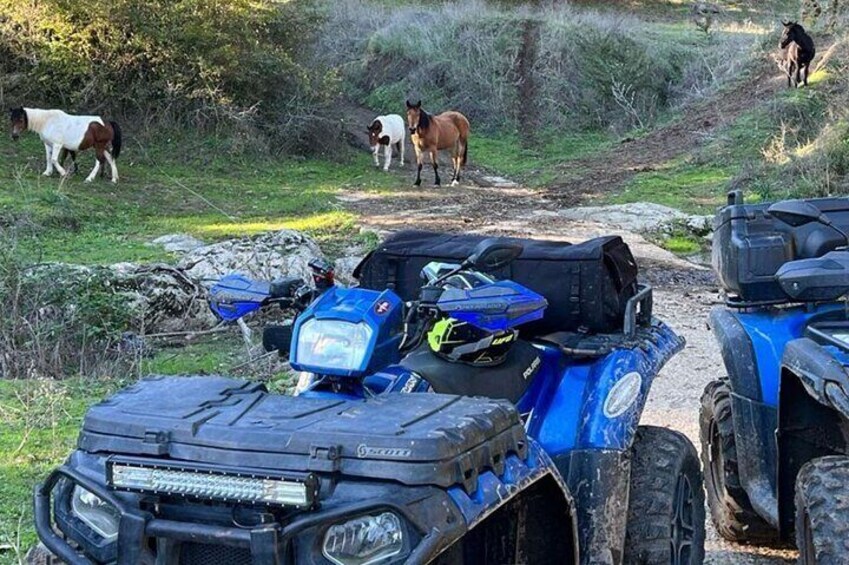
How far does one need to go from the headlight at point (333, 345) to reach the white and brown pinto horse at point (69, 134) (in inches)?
751

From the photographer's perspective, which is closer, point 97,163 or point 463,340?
point 463,340

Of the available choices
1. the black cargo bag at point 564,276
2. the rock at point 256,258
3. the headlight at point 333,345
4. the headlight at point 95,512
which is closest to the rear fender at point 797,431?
the black cargo bag at point 564,276

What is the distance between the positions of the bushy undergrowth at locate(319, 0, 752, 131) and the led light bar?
29470 millimetres

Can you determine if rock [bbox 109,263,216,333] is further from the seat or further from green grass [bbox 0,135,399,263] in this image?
the seat

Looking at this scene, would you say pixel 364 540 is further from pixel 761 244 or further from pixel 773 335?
pixel 761 244

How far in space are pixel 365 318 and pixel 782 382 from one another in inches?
74.3

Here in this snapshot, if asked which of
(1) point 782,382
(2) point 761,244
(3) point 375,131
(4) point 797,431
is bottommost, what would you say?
(3) point 375,131

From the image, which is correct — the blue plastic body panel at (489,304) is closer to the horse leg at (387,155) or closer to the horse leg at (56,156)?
the horse leg at (56,156)

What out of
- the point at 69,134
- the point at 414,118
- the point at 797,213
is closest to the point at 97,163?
the point at 69,134

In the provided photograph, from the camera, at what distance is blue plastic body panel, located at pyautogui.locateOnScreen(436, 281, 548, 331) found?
3.40m

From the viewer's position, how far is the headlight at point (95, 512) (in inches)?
119

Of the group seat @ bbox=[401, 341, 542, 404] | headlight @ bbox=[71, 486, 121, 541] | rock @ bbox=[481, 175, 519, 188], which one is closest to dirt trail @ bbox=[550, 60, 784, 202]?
rock @ bbox=[481, 175, 519, 188]

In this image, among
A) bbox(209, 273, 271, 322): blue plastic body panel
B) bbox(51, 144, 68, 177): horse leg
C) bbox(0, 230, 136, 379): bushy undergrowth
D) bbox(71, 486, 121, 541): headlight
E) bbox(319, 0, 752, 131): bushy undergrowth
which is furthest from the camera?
bbox(319, 0, 752, 131): bushy undergrowth

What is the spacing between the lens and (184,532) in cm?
282
